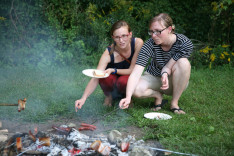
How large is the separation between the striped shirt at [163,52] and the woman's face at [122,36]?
0.79 feet

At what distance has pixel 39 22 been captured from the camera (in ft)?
20.5

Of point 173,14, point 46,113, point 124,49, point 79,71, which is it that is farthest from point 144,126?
point 173,14

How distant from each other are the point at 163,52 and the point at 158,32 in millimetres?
391

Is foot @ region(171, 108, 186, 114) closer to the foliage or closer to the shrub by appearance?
the foliage

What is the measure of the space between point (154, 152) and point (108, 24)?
16.1 ft

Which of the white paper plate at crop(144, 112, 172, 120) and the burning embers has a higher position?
the white paper plate at crop(144, 112, 172, 120)

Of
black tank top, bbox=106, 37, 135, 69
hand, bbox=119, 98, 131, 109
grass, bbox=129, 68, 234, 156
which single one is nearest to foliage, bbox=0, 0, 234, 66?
grass, bbox=129, 68, 234, 156

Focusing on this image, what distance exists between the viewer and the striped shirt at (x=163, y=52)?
3119 millimetres

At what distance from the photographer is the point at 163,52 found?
3.25 metres

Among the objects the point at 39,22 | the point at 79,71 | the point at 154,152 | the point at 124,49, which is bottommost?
the point at 154,152

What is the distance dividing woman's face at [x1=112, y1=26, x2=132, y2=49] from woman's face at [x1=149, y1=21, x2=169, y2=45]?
0.35 m

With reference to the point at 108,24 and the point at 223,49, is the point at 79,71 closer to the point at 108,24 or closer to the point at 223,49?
the point at 108,24

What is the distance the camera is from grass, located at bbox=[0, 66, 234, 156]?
246 centimetres

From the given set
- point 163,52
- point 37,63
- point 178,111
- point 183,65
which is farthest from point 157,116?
point 37,63
